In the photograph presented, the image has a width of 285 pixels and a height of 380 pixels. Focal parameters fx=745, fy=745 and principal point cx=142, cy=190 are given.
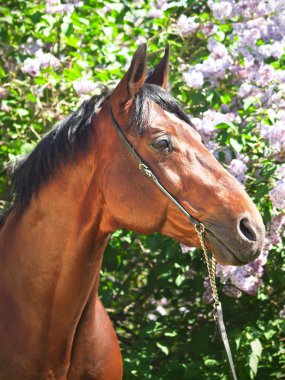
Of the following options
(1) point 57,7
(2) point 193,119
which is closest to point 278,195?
(2) point 193,119

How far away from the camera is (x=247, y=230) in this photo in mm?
2326

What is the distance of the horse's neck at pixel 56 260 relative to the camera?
8.41ft

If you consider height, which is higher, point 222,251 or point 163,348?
point 222,251

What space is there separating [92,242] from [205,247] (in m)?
0.41

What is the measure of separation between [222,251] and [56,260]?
60cm

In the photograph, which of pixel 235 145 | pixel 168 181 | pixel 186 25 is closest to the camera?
pixel 168 181

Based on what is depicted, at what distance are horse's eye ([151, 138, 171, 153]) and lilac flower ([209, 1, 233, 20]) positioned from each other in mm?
2188

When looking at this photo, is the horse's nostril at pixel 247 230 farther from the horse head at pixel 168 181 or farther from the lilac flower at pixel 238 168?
the lilac flower at pixel 238 168

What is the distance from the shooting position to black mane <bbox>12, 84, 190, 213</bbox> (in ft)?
8.26

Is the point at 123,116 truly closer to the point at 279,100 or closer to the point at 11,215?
the point at 11,215

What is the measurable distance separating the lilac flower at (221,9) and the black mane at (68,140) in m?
1.97

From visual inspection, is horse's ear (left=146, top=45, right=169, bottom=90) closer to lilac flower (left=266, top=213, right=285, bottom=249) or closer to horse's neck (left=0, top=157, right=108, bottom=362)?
horse's neck (left=0, top=157, right=108, bottom=362)

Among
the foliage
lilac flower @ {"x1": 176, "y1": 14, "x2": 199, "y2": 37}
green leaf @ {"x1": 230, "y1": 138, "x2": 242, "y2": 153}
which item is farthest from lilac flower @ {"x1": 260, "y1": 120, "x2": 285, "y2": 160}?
lilac flower @ {"x1": 176, "y1": 14, "x2": 199, "y2": 37}

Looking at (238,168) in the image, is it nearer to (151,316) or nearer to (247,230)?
(247,230)
